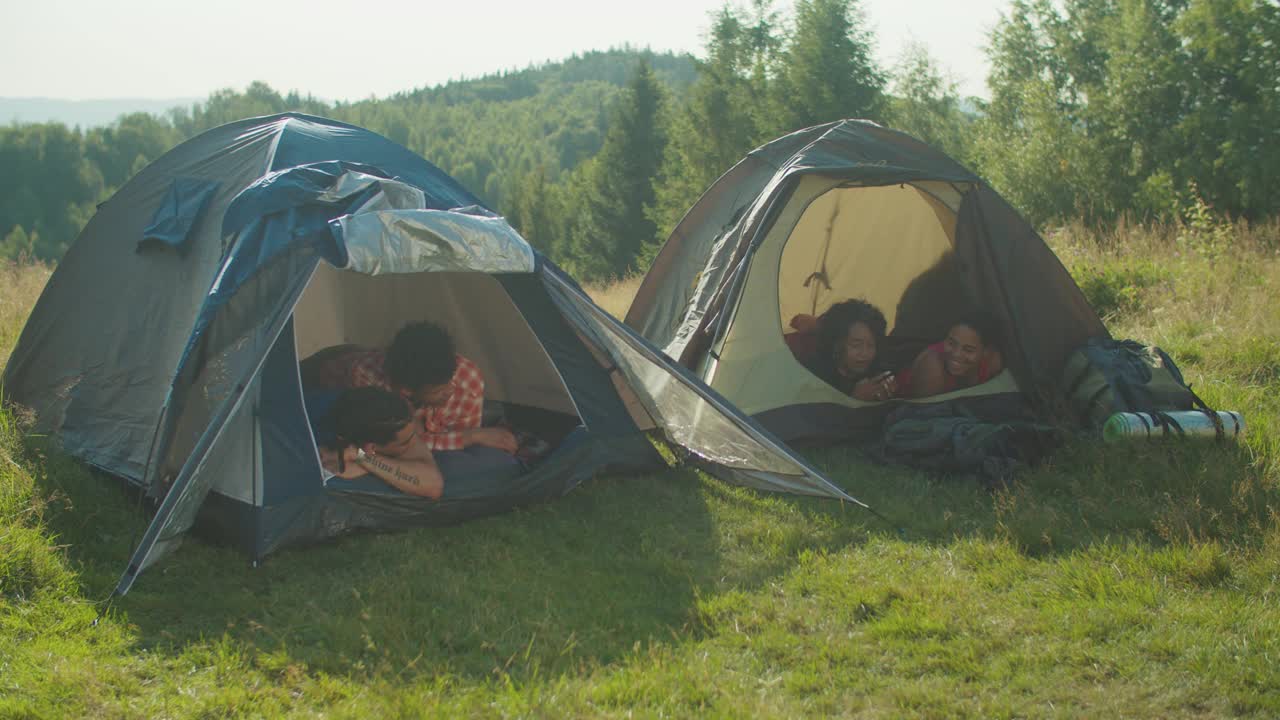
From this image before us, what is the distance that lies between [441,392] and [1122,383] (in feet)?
11.5

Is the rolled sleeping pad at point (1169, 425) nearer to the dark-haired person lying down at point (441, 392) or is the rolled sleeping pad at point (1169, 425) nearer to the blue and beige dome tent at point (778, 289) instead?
the blue and beige dome tent at point (778, 289)

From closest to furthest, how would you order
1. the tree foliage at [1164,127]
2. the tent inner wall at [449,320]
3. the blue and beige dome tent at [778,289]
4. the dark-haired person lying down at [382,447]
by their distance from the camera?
the dark-haired person lying down at [382,447] < the tent inner wall at [449,320] < the blue and beige dome tent at [778,289] < the tree foliage at [1164,127]

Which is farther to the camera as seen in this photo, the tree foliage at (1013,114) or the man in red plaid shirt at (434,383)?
the tree foliage at (1013,114)

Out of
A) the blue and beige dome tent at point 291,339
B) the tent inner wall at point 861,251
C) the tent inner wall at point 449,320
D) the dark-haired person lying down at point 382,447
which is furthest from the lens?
the tent inner wall at point 861,251

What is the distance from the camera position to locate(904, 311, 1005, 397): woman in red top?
567 cm

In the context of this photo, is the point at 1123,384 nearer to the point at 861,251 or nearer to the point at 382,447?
the point at 861,251

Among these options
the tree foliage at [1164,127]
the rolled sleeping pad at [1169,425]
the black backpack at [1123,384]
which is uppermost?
the tree foliage at [1164,127]

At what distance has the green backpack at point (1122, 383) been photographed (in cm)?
495

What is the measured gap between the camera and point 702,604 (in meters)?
3.45

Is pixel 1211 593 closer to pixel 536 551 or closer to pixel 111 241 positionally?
pixel 536 551

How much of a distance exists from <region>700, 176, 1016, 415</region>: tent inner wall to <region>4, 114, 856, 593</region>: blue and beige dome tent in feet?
2.78

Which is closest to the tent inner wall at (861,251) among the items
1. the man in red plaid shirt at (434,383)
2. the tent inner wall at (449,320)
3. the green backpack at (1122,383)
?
the green backpack at (1122,383)

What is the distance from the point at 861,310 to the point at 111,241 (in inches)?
173

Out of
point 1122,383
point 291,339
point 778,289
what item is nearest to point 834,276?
point 778,289
